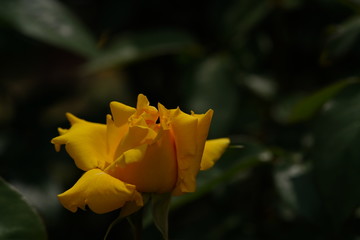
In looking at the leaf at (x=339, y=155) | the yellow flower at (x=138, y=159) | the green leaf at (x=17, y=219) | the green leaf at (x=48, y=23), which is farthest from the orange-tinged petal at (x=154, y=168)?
the green leaf at (x=48, y=23)

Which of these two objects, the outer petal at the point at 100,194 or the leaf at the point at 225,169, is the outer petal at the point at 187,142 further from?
the leaf at the point at 225,169

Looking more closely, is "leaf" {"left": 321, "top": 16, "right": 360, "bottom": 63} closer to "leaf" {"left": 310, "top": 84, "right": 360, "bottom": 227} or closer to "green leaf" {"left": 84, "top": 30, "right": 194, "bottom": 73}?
"leaf" {"left": 310, "top": 84, "right": 360, "bottom": 227}

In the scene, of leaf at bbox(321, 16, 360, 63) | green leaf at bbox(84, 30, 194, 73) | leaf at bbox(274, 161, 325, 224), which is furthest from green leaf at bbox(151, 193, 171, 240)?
green leaf at bbox(84, 30, 194, 73)

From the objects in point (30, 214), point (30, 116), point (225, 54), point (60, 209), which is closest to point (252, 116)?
point (225, 54)

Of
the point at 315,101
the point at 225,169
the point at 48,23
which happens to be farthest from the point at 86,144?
the point at 48,23

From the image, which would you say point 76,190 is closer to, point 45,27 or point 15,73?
point 45,27

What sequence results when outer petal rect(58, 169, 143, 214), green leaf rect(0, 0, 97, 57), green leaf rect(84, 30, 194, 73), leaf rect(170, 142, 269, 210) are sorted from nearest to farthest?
outer petal rect(58, 169, 143, 214), leaf rect(170, 142, 269, 210), green leaf rect(0, 0, 97, 57), green leaf rect(84, 30, 194, 73)
